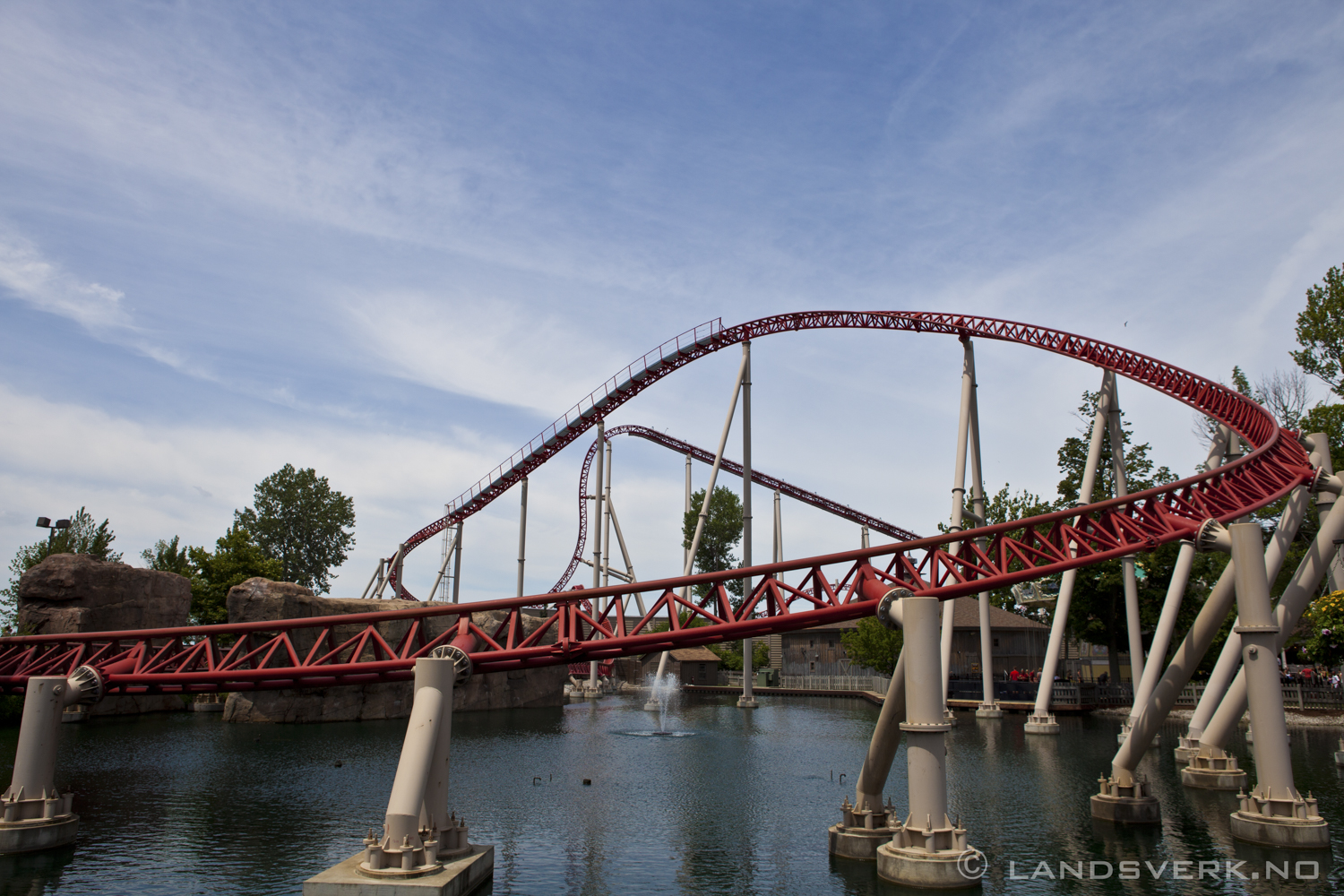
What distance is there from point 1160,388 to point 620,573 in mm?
37818

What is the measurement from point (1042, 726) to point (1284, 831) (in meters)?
17.0

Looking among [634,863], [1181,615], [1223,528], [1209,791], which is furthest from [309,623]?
[1181,615]

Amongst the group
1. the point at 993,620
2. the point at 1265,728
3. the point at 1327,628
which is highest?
the point at 993,620

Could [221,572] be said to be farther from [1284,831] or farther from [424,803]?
[1284,831]

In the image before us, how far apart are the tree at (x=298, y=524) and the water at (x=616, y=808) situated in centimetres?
4443

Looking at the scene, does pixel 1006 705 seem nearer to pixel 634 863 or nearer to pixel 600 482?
pixel 600 482

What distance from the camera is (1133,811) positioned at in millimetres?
16094

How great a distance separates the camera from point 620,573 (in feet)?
191

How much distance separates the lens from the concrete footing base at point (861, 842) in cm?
1387

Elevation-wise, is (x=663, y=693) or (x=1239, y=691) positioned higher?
(x=1239, y=691)

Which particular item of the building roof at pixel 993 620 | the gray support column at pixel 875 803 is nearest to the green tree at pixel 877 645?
the building roof at pixel 993 620

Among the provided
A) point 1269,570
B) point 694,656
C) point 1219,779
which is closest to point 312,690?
point 694,656

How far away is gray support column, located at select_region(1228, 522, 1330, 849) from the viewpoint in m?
13.9

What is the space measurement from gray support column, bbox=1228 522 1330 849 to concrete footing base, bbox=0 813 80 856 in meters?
19.8
